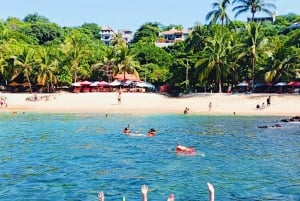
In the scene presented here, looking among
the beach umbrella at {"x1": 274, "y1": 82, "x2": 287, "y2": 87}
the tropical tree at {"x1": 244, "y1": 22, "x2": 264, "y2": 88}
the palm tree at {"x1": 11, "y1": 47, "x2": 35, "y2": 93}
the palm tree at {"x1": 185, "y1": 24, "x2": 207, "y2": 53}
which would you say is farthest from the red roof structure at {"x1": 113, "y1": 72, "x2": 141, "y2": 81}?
the beach umbrella at {"x1": 274, "y1": 82, "x2": 287, "y2": 87}

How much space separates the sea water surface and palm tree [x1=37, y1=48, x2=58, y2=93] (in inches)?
1235

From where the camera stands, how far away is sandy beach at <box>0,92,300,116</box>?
2227 inches

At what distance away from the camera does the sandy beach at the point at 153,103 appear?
56.6 m

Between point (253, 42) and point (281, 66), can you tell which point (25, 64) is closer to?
point (253, 42)

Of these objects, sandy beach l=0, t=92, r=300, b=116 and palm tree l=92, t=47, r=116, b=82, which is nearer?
sandy beach l=0, t=92, r=300, b=116

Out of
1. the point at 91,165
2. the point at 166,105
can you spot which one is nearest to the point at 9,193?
the point at 91,165

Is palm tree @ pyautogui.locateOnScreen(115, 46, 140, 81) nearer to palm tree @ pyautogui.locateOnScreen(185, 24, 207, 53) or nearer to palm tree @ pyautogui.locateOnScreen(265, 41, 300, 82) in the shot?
palm tree @ pyautogui.locateOnScreen(185, 24, 207, 53)

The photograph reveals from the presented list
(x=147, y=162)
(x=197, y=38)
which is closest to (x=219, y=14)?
(x=197, y=38)

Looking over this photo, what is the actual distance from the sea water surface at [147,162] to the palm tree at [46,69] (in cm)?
3138

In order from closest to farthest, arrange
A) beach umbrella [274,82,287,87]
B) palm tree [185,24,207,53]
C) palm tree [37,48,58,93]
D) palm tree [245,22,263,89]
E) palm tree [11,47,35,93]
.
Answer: beach umbrella [274,82,287,87] → palm tree [245,22,263,89] → palm tree [37,48,58,93] → palm tree [11,47,35,93] → palm tree [185,24,207,53]

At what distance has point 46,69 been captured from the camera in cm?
7269

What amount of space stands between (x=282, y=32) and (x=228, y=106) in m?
77.6

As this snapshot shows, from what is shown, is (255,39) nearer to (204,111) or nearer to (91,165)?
(204,111)

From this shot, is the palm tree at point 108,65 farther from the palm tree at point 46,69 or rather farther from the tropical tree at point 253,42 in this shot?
the tropical tree at point 253,42
